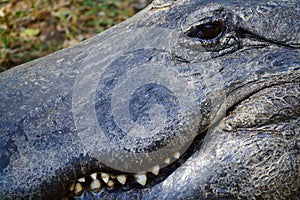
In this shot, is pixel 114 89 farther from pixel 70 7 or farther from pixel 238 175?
pixel 70 7

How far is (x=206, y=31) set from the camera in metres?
2.74

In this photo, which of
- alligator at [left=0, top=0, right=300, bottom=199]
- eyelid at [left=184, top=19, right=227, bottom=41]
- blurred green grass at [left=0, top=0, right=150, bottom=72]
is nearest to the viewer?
alligator at [left=0, top=0, right=300, bottom=199]

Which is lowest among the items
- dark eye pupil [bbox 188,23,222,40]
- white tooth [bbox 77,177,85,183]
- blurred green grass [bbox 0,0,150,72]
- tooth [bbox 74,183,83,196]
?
blurred green grass [bbox 0,0,150,72]

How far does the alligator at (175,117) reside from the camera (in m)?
2.48

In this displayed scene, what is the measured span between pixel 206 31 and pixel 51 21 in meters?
3.71

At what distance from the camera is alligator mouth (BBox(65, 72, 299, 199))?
8.29 feet

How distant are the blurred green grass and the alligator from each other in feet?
10.0

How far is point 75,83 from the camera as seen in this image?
8.97 ft

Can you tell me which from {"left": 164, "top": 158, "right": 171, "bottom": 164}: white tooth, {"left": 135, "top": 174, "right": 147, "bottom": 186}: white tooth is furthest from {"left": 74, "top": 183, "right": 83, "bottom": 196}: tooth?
{"left": 164, "top": 158, "right": 171, "bottom": 164}: white tooth

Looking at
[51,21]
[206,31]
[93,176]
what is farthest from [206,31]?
[51,21]

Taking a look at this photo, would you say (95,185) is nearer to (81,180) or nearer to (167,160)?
(81,180)

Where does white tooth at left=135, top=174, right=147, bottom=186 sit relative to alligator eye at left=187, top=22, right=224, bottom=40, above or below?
below

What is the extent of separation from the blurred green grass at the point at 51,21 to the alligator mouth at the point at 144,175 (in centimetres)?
326

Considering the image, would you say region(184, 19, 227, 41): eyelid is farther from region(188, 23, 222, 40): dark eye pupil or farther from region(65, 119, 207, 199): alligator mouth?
region(65, 119, 207, 199): alligator mouth
